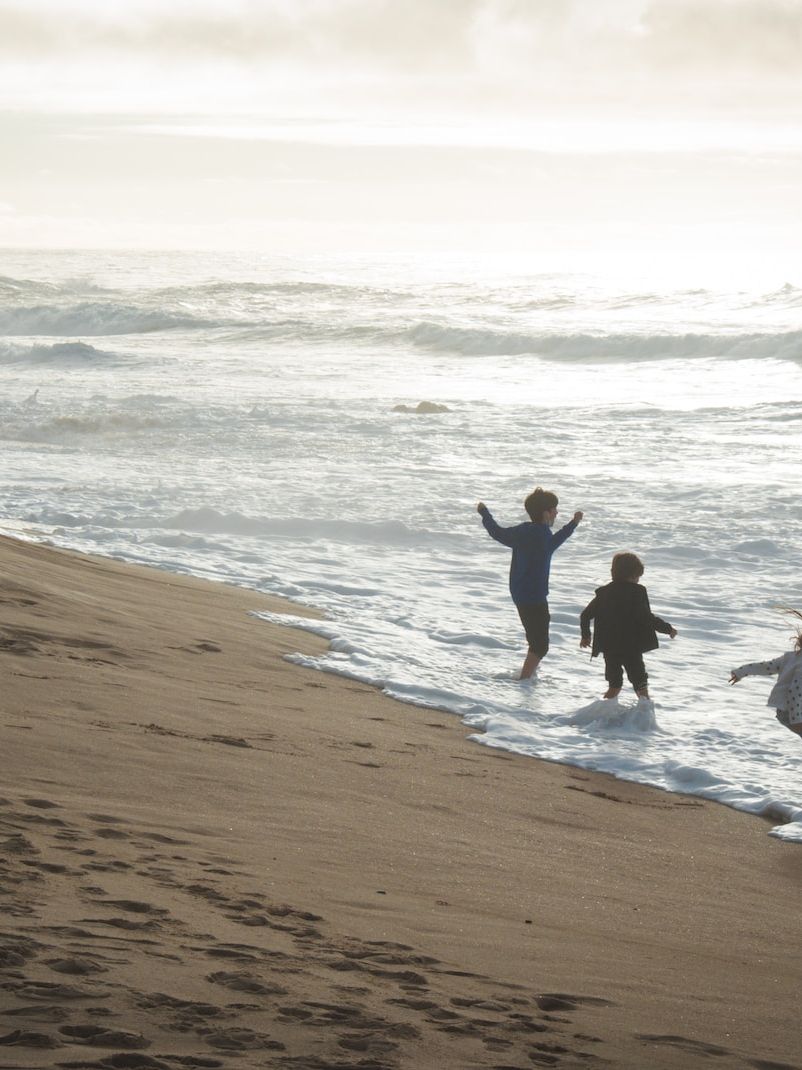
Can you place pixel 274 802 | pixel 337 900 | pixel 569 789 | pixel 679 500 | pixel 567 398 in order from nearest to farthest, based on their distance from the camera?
pixel 337 900 → pixel 274 802 → pixel 569 789 → pixel 679 500 → pixel 567 398

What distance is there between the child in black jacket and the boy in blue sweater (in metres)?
0.86

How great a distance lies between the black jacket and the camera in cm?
760

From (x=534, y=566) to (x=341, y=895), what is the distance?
4873mm

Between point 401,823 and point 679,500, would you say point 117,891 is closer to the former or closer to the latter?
point 401,823

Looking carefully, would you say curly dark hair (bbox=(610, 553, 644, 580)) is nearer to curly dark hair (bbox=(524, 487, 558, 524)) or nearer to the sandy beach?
curly dark hair (bbox=(524, 487, 558, 524))

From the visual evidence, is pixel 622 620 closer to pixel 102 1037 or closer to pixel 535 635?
pixel 535 635

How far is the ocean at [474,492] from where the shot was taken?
7.93 metres

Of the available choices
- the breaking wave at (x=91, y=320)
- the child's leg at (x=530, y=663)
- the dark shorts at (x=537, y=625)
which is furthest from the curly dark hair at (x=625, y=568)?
the breaking wave at (x=91, y=320)

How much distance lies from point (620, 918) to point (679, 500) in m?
12.3

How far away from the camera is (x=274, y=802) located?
4867 millimetres

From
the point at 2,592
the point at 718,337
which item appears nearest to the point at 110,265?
the point at 718,337

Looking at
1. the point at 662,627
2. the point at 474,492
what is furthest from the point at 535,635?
the point at 474,492

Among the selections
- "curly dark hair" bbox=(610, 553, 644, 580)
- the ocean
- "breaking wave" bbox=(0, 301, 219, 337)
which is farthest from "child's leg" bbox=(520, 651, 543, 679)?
"breaking wave" bbox=(0, 301, 219, 337)

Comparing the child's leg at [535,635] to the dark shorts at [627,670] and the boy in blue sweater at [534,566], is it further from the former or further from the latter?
Answer: the dark shorts at [627,670]
